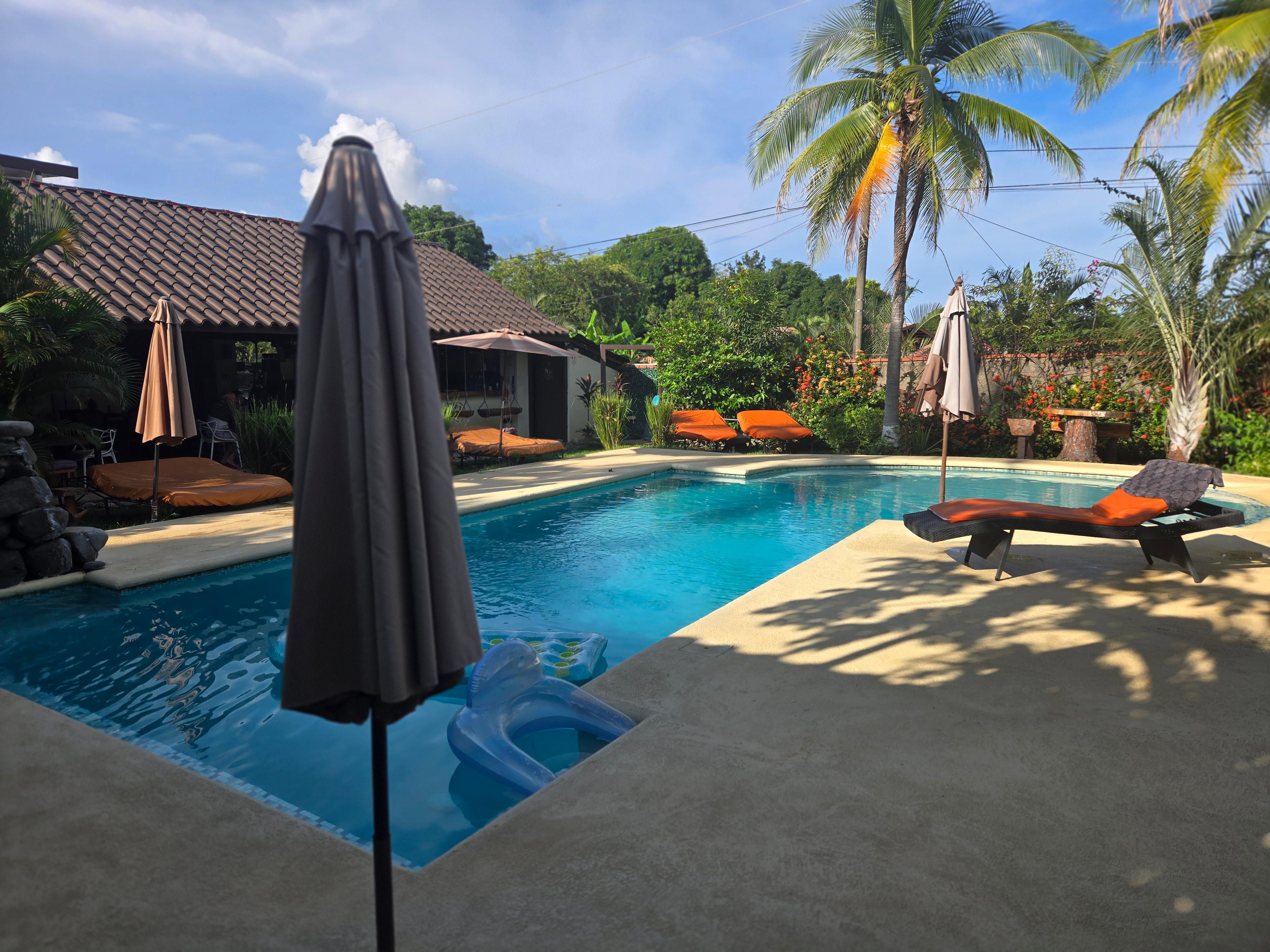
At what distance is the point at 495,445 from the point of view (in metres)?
13.1

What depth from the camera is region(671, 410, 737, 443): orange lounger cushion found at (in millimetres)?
15031

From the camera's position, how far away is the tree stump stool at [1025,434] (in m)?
13.7

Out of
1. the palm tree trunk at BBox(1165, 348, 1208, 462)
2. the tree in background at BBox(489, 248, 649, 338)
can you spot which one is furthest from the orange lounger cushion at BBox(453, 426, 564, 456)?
the tree in background at BBox(489, 248, 649, 338)

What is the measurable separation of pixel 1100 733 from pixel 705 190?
96.6 feet

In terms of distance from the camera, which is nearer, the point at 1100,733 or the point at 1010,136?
the point at 1100,733

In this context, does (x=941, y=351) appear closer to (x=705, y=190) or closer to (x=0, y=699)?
(x=0, y=699)

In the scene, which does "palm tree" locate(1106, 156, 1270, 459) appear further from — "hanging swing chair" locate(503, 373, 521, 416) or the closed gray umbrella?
the closed gray umbrella

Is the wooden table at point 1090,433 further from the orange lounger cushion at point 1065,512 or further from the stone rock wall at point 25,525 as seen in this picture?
the stone rock wall at point 25,525

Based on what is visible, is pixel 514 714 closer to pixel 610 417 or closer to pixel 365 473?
pixel 365 473

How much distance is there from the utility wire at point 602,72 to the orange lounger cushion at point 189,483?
496 inches

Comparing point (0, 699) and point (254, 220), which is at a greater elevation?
point (254, 220)

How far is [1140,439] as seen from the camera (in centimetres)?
1312

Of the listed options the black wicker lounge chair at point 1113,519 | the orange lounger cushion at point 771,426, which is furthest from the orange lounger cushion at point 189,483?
the orange lounger cushion at point 771,426

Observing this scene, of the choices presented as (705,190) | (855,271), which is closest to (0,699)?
(855,271)
